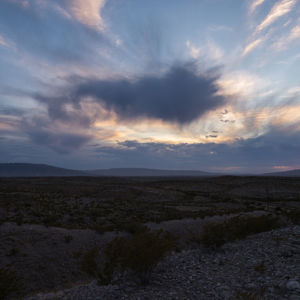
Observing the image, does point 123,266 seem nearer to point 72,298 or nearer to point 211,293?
point 72,298

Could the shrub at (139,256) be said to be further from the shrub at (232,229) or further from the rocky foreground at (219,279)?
the shrub at (232,229)

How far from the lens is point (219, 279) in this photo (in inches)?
302

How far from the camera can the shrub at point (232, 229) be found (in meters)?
11.9

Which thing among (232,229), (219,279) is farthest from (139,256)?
(232,229)

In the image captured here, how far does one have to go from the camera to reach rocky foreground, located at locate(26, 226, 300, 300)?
6500 mm

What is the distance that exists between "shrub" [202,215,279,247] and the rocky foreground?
783 mm

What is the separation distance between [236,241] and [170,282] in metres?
7.14

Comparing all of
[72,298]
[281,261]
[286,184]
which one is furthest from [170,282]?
[286,184]

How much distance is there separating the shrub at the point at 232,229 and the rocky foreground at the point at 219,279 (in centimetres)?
78

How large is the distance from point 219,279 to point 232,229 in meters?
6.84

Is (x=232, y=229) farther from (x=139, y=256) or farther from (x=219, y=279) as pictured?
(x=139, y=256)

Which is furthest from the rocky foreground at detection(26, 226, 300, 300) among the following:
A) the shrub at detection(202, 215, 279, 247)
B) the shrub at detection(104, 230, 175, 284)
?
the shrub at detection(202, 215, 279, 247)

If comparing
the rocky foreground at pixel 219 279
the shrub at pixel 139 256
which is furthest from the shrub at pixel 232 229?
the shrub at pixel 139 256

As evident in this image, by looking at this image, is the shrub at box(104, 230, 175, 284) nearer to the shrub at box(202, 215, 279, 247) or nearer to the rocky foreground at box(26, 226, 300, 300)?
the rocky foreground at box(26, 226, 300, 300)
